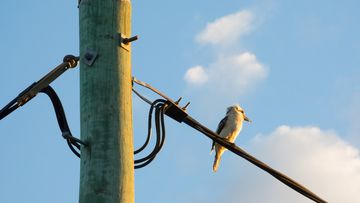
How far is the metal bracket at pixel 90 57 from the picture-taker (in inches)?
200

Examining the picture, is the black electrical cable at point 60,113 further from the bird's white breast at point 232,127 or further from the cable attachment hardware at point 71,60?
the bird's white breast at point 232,127

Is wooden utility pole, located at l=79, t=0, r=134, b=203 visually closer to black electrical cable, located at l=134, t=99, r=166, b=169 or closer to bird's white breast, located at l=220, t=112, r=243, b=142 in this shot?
black electrical cable, located at l=134, t=99, r=166, b=169

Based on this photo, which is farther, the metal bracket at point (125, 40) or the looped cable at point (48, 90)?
the looped cable at point (48, 90)

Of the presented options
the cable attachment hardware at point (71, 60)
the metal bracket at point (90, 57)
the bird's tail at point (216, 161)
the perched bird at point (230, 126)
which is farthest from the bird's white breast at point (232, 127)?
the metal bracket at point (90, 57)

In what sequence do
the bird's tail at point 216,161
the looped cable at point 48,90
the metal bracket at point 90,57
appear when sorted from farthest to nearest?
the bird's tail at point 216,161, the looped cable at point 48,90, the metal bracket at point 90,57

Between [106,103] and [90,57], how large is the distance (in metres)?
0.35

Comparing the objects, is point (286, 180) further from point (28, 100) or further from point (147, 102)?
point (28, 100)

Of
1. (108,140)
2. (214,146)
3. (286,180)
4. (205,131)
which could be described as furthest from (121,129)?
(214,146)

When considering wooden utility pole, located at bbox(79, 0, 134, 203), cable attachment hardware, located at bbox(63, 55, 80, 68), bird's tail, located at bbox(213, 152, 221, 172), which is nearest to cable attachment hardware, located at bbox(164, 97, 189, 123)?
cable attachment hardware, located at bbox(63, 55, 80, 68)

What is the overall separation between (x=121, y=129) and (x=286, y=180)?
195 cm

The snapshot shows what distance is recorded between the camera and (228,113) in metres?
15.8

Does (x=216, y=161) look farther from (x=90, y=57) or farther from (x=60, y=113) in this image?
(x=90, y=57)

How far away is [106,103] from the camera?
4930mm

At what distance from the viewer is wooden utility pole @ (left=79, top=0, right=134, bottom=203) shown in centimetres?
470
